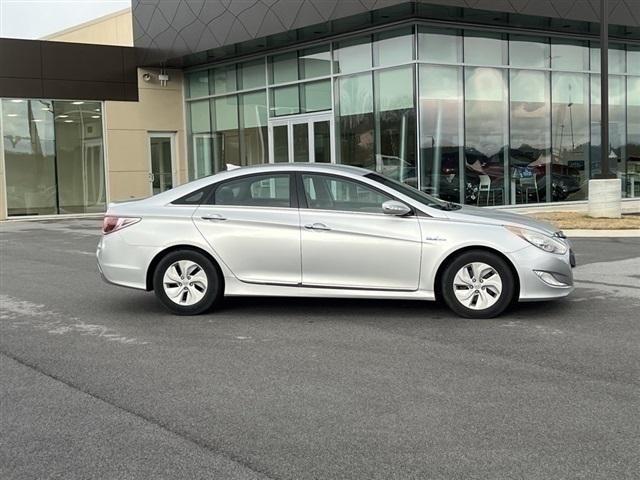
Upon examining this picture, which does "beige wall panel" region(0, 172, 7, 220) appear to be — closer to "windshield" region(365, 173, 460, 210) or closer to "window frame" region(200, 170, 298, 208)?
"window frame" region(200, 170, 298, 208)

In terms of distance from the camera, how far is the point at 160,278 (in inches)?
299

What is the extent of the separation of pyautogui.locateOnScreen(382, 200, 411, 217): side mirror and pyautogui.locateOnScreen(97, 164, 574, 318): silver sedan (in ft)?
0.03

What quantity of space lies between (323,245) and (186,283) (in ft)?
5.06

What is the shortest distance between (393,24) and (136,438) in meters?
16.0

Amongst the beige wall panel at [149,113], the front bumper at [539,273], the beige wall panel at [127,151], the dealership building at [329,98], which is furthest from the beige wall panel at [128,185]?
the front bumper at [539,273]

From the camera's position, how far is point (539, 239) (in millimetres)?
7137

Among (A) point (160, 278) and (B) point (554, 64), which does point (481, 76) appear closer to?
(B) point (554, 64)

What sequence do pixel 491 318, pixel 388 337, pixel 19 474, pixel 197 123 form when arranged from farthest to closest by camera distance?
1. pixel 197 123
2. pixel 491 318
3. pixel 388 337
4. pixel 19 474

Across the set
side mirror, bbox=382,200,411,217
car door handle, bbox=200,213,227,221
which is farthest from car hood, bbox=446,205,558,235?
car door handle, bbox=200,213,227,221

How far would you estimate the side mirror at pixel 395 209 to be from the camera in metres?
7.20

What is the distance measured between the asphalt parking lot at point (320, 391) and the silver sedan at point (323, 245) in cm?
34

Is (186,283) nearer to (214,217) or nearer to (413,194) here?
(214,217)

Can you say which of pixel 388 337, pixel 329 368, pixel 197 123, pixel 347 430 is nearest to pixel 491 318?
pixel 388 337

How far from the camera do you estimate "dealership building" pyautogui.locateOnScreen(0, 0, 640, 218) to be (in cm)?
1872
